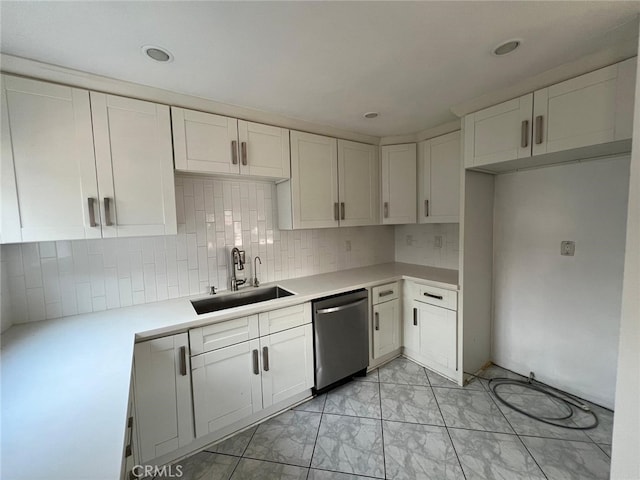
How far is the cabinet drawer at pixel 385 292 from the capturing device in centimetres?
246

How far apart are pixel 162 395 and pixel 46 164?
4.79ft

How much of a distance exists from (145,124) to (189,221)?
0.74 m

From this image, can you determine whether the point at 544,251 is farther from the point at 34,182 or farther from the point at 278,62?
the point at 34,182

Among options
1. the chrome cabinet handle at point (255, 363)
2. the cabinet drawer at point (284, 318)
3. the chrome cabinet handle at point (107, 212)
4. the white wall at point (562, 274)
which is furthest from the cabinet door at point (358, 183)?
the chrome cabinet handle at point (107, 212)

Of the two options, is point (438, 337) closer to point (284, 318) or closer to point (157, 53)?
point (284, 318)

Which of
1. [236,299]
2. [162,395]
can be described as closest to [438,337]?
[236,299]

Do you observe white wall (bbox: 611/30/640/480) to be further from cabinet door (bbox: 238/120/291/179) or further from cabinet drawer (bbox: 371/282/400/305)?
cabinet door (bbox: 238/120/291/179)

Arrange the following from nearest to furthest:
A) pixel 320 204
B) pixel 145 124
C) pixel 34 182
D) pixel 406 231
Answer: pixel 34 182 < pixel 145 124 < pixel 320 204 < pixel 406 231

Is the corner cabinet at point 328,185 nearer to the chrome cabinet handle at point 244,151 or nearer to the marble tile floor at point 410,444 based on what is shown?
the chrome cabinet handle at point 244,151

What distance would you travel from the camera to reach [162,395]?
153 cm

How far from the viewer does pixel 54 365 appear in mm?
1117

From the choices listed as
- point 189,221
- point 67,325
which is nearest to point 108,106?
point 189,221

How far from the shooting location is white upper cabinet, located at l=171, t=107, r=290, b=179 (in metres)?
1.75

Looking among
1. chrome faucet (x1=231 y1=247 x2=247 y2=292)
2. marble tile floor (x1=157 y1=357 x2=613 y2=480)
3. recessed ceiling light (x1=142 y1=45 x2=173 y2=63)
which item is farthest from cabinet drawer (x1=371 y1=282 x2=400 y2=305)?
recessed ceiling light (x1=142 y1=45 x2=173 y2=63)
